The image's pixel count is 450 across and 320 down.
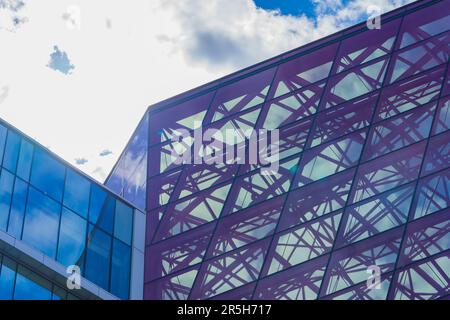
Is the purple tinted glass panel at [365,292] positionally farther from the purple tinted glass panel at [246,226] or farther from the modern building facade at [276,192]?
the purple tinted glass panel at [246,226]

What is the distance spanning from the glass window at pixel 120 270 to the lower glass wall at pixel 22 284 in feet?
9.52

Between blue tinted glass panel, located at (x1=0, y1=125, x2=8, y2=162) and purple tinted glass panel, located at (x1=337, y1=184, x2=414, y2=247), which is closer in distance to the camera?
blue tinted glass panel, located at (x1=0, y1=125, x2=8, y2=162)

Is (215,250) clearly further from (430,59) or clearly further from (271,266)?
(430,59)

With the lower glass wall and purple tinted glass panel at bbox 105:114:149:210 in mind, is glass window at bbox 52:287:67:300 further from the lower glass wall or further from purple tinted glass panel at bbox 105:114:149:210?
purple tinted glass panel at bbox 105:114:149:210

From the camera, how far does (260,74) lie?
4350 cm

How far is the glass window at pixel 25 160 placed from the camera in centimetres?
3007

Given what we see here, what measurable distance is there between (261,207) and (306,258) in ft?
9.54

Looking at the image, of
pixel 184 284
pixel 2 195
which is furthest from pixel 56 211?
pixel 184 284

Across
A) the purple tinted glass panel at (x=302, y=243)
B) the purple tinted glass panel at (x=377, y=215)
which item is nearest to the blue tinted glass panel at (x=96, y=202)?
the purple tinted glass panel at (x=302, y=243)

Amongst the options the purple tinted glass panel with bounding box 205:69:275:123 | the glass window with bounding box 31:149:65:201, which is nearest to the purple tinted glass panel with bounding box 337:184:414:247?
the purple tinted glass panel with bounding box 205:69:275:123

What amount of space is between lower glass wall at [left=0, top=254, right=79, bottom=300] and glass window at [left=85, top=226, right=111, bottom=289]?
1592 millimetres

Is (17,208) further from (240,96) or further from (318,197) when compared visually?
(240,96)

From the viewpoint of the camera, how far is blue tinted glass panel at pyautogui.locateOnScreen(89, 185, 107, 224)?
106 feet

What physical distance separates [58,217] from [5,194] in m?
2.38
